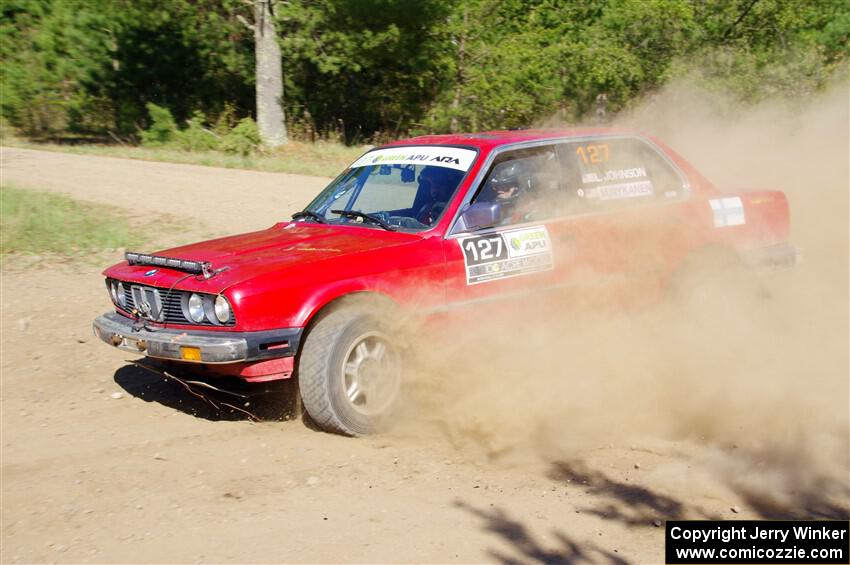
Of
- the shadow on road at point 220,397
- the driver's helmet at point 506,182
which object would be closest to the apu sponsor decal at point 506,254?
the driver's helmet at point 506,182

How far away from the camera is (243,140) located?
1884 centimetres

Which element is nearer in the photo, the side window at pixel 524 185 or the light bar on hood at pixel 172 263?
the light bar on hood at pixel 172 263

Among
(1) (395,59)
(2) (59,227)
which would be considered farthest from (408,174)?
(1) (395,59)

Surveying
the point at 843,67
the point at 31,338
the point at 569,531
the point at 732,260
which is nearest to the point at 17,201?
the point at 31,338

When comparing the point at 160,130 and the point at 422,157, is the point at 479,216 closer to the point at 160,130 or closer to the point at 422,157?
the point at 422,157

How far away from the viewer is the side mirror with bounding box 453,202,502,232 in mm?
5578

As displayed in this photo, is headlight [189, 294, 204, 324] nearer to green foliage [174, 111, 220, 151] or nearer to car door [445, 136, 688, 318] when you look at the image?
car door [445, 136, 688, 318]

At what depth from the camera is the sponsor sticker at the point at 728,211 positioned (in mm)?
6809

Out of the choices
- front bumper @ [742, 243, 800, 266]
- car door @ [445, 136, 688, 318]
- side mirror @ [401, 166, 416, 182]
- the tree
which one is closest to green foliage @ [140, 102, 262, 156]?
the tree

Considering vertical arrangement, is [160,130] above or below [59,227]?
above

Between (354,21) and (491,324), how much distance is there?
15.7 m

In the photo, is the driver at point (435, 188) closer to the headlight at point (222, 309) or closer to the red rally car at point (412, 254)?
the red rally car at point (412, 254)

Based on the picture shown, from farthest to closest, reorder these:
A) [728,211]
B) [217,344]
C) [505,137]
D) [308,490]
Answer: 1. [728,211]
2. [505,137]
3. [217,344]
4. [308,490]

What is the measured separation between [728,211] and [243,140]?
538 inches
